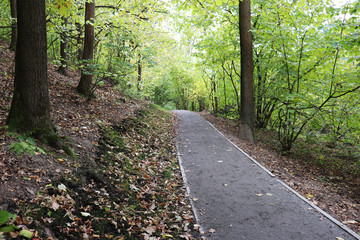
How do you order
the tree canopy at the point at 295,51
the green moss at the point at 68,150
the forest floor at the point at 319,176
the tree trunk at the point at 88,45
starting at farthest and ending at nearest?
the tree trunk at the point at 88,45
the tree canopy at the point at 295,51
the forest floor at the point at 319,176
the green moss at the point at 68,150

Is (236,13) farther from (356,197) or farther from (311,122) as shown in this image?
(356,197)

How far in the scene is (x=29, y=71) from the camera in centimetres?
398

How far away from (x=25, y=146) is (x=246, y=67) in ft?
30.4

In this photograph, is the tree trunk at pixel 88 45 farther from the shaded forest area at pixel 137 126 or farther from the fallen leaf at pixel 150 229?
the fallen leaf at pixel 150 229

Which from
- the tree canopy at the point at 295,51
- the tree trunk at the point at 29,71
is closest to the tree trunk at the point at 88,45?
the tree canopy at the point at 295,51

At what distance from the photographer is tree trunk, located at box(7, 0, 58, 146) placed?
12.7ft

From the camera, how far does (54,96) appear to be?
745 cm

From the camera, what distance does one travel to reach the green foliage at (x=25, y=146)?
351 cm

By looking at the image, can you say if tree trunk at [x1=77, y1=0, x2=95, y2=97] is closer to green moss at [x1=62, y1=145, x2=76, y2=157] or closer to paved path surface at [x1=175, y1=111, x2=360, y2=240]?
green moss at [x1=62, y1=145, x2=76, y2=157]

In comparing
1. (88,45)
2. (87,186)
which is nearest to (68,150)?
(87,186)

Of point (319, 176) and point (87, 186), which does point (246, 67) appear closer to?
point (319, 176)

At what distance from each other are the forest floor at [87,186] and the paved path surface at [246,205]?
1.52 feet

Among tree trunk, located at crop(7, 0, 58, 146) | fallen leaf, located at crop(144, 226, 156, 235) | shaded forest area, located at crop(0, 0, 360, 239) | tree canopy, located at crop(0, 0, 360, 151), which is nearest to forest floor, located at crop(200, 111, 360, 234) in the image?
shaded forest area, located at crop(0, 0, 360, 239)

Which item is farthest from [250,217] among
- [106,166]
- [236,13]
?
[236,13]
